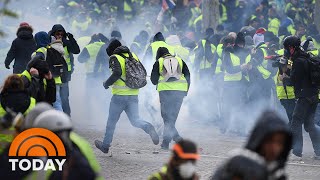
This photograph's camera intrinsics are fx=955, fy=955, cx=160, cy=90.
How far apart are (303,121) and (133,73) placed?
7.90 ft

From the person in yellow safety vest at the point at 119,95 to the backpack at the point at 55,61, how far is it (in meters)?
0.74

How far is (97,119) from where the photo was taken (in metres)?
18.2

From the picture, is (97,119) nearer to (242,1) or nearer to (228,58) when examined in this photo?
(228,58)

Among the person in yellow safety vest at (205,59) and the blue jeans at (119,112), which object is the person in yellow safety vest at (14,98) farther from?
the person in yellow safety vest at (205,59)

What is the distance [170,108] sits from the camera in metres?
13.7

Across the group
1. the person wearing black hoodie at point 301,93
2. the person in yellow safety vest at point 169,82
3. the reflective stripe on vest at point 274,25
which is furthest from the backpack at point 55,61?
the reflective stripe on vest at point 274,25

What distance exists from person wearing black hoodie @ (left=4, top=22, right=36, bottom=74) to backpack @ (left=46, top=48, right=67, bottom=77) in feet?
5.17

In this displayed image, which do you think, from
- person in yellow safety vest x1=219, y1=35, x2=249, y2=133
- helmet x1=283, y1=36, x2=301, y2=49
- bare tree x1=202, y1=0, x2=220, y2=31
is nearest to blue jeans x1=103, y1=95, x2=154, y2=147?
helmet x1=283, y1=36, x2=301, y2=49

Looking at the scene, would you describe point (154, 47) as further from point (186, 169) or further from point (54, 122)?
point (186, 169)

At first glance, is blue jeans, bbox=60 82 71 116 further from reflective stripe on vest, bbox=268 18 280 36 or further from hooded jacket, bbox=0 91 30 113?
reflective stripe on vest, bbox=268 18 280 36

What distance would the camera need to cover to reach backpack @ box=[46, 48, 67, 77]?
518 inches

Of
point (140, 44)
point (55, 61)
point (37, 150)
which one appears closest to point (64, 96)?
point (55, 61)

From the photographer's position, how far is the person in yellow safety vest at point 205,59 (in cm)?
1821

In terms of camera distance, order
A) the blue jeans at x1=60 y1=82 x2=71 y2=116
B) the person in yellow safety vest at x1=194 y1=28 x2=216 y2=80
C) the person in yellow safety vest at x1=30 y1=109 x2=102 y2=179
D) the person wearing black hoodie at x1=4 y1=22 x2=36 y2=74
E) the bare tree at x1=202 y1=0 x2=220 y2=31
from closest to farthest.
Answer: the person in yellow safety vest at x1=30 y1=109 x2=102 y2=179
the blue jeans at x1=60 y1=82 x2=71 y2=116
the person wearing black hoodie at x1=4 y1=22 x2=36 y2=74
the person in yellow safety vest at x1=194 y1=28 x2=216 y2=80
the bare tree at x1=202 y1=0 x2=220 y2=31
